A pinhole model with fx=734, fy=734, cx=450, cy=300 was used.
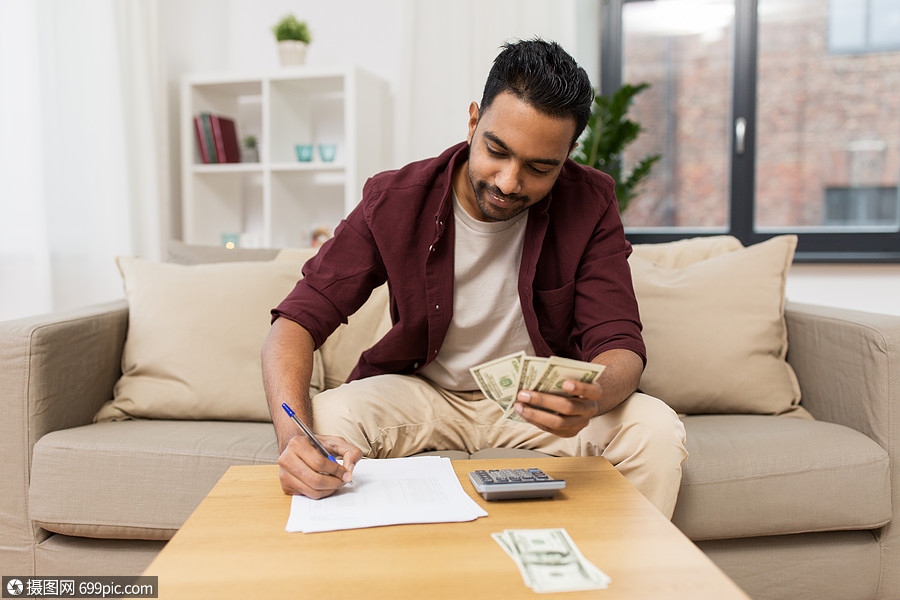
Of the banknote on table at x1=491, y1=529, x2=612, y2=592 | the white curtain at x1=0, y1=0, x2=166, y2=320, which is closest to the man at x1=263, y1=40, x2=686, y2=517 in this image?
the banknote on table at x1=491, y1=529, x2=612, y2=592

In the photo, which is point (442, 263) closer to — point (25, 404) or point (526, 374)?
point (526, 374)

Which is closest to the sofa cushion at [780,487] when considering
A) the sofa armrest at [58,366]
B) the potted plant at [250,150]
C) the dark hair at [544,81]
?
the dark hair at [544,81]

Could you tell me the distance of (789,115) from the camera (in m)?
3.24

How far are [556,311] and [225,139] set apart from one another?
2.05 meters

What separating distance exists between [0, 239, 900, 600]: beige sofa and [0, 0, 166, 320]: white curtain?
830mm

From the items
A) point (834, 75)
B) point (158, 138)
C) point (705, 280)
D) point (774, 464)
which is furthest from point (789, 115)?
point (158, 138)

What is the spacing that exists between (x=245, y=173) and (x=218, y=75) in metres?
0.44

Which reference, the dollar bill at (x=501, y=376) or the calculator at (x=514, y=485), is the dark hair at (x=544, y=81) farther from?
the calculator at (x=514, y=485)

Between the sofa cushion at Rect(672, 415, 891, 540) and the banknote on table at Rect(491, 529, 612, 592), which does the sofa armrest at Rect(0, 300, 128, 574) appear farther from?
the sofa cushion at Rect(672, 415, 891, 540)

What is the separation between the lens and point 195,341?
1763 mm

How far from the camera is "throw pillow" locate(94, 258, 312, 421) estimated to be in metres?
1.72

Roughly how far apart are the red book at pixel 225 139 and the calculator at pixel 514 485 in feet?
7.84

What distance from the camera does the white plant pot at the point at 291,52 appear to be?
2.99 metres

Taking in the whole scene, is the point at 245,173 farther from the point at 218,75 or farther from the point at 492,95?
the point at 492,95
